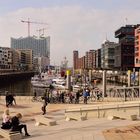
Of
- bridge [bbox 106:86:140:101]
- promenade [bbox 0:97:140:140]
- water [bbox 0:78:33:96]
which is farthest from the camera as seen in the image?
water [bbox 0:78:33:96]

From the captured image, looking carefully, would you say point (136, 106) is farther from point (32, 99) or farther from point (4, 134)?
point (32, 99)

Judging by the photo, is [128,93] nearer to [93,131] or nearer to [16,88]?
[93,131]

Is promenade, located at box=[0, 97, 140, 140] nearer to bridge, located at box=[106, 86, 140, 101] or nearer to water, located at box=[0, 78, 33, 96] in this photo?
bridge, located at box=[106, 86, 140, 101]

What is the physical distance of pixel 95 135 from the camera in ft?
54.3

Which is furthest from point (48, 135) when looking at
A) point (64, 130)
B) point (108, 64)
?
point (108, 64)

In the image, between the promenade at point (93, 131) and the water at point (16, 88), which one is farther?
the water at point (16, 88)

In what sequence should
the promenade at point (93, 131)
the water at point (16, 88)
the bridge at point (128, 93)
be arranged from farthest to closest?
the water at point (16, 88) < the bridge at point (128, 93) < the promenade at point (93, 131)

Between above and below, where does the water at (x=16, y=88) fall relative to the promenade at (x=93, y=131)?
below

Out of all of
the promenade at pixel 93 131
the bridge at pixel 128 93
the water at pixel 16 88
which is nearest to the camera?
the promenade at pixel 93 131

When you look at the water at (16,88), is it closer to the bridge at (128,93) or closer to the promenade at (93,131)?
the bridge at (128,93)

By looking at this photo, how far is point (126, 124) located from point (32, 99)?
22744 mm

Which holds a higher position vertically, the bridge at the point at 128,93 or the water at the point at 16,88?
the bridge at the point at 128,93

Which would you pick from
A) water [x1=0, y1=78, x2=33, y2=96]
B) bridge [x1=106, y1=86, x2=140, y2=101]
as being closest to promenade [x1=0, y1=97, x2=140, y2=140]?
bridge [x1=106, y1=86, x2=140, y2=101]

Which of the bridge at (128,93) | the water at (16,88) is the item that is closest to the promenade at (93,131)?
the bridge at (128,93)
